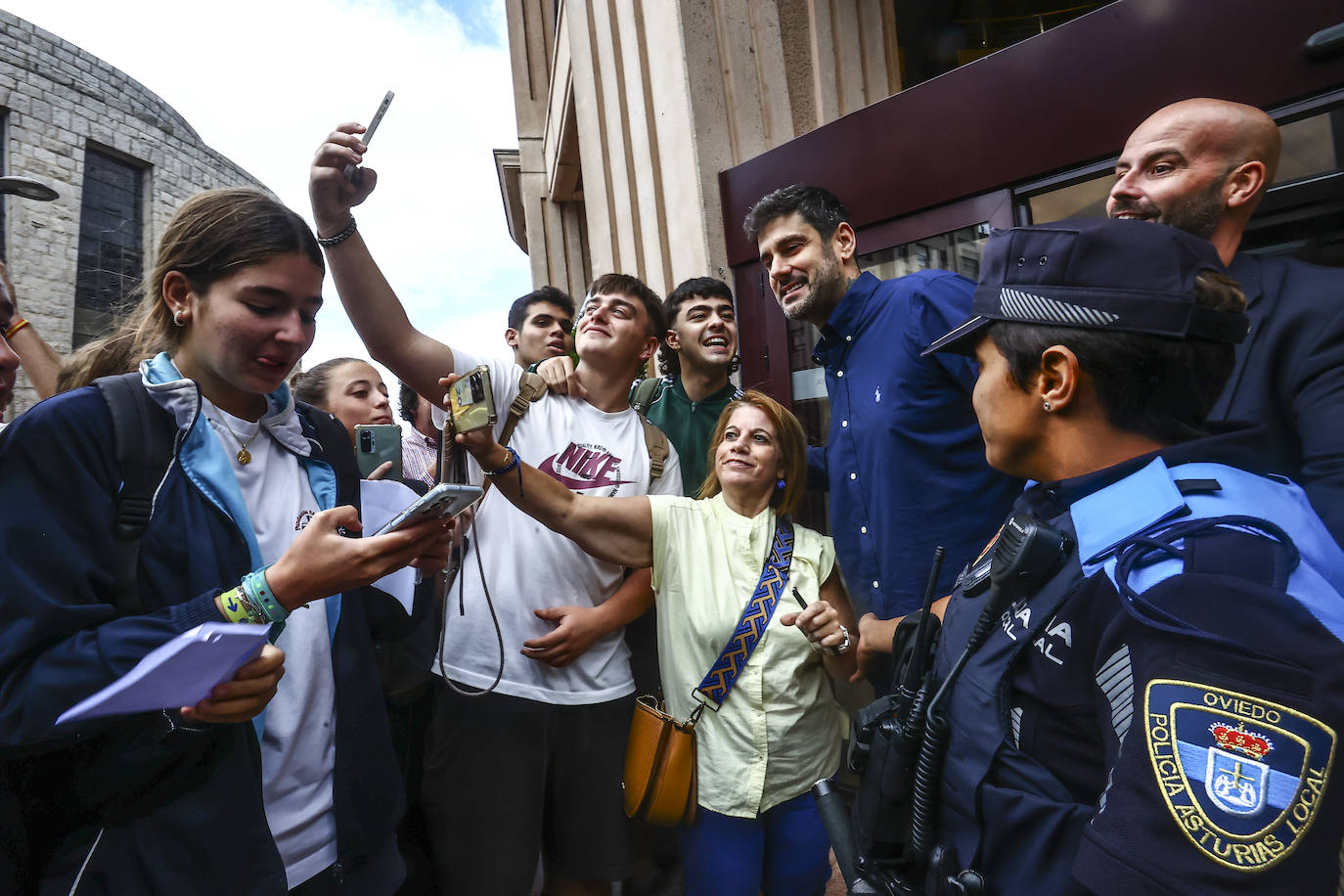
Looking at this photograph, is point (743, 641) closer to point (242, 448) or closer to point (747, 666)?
point (747, 666)

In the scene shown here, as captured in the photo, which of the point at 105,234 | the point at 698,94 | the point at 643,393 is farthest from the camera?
the point at 105,234

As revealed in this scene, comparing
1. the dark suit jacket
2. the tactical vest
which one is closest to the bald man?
the dark suit jacket

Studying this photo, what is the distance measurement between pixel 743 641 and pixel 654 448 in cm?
74

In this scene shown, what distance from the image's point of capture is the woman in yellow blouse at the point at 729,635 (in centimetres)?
210

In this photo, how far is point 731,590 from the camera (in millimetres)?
2287

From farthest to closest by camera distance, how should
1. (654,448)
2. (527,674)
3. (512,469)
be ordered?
(654,448) → (527,674) → (512,469)

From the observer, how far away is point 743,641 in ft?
7.26

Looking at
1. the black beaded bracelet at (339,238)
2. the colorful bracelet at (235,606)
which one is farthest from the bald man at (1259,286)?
the black beaded bracelet at (339,238)

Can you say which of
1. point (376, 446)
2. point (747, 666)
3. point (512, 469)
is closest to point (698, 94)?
point (376, 446)

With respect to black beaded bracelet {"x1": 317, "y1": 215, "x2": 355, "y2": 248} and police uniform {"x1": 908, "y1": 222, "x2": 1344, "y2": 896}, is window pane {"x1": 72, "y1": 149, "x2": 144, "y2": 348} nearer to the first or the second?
black beaded bracelet {"x1": 317, "y1": 215, "x2": 355, "y2": 248}

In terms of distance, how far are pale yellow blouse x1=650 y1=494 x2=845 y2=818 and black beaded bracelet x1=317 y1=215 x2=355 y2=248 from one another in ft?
3.85

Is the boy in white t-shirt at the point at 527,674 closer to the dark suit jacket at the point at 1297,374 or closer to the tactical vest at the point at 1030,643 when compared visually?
the tactical vest at the point at 1030,643

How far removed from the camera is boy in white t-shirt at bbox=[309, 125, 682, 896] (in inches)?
83.1

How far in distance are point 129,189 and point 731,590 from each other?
18.2m
